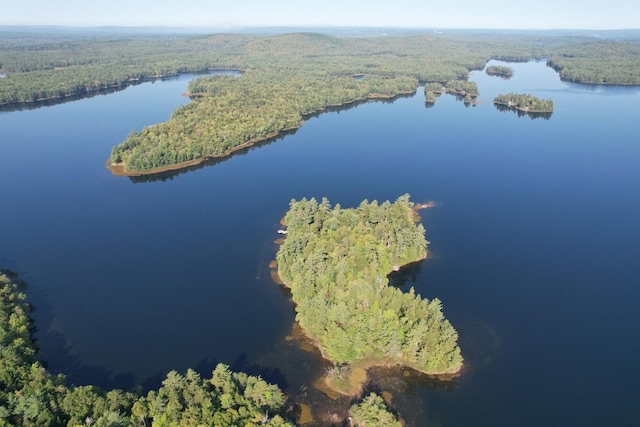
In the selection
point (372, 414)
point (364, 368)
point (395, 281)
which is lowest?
point (364, 368)

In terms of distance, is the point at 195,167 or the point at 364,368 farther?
the point at 195,167

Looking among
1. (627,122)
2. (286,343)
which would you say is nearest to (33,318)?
(286,343)

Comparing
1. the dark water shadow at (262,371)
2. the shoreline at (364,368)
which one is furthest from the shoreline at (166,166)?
the shoreline at (364,368)

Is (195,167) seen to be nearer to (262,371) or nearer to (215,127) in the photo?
(215,127)

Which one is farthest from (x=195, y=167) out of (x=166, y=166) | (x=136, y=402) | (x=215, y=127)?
(x=136, y=402)

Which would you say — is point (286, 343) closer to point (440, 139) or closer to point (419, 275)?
point (419, 275)

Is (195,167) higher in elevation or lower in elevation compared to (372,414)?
higher

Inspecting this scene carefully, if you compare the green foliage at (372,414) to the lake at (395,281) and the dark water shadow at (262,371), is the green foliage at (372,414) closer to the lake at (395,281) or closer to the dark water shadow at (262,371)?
the lake at (395,281)
